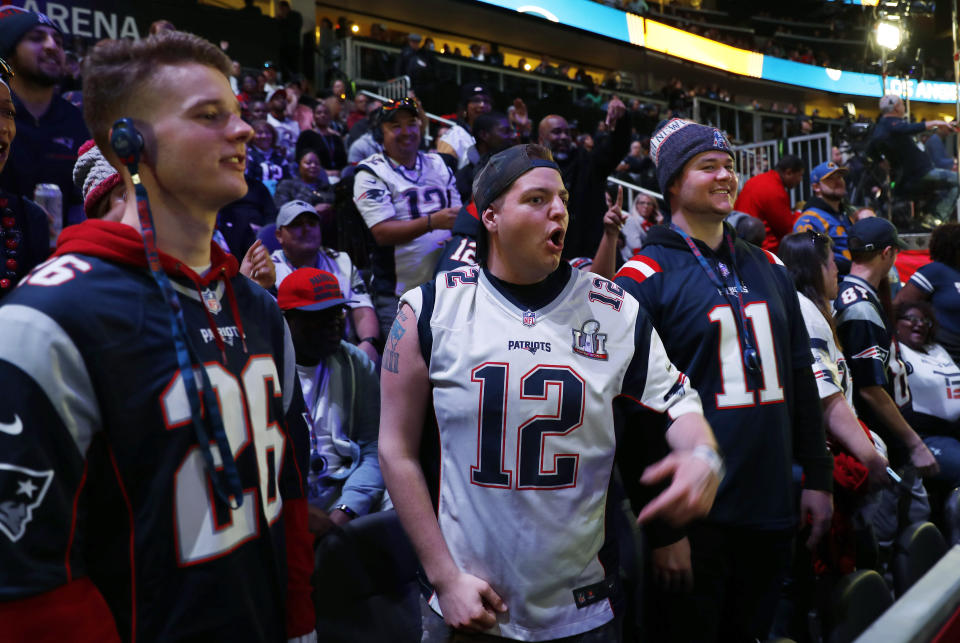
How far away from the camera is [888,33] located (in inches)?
494

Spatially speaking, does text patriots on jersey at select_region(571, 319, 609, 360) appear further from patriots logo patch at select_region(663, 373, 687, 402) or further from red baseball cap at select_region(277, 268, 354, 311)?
red baseball cap at select_region(277, 268, 354, 311)

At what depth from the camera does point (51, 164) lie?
3330 mm

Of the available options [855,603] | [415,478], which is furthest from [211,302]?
[855,603]

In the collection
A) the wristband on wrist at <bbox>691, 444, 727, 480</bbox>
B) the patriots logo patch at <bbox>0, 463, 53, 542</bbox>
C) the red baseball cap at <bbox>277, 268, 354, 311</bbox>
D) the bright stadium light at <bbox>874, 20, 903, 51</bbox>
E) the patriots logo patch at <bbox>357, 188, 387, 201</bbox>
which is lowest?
the wristband on wrist at <bbox>691, 444, 727, 480</bbox>

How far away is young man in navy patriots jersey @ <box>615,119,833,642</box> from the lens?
237 cm

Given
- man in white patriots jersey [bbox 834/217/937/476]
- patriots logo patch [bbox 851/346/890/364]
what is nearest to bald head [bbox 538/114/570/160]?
man in white patriots jersey [bbox 834/217/937/476]

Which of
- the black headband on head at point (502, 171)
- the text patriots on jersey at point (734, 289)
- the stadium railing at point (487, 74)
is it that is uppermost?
the stadium railing at point (487, 74)

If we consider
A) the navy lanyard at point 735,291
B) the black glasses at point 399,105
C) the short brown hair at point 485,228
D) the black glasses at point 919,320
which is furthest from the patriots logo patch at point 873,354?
the black glasses at point 399,105

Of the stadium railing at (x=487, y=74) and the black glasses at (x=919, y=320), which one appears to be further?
the stadium railing at (x=487, y=74)

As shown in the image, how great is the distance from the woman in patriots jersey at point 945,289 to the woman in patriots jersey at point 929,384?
51cm

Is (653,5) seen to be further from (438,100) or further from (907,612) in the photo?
(907,612)

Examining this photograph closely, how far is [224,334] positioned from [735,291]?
1624 mm

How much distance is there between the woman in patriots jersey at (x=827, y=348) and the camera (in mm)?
3076

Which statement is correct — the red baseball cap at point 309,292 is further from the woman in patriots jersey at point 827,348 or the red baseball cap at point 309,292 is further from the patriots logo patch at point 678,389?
the woman in patriots jersey at point 827,348
